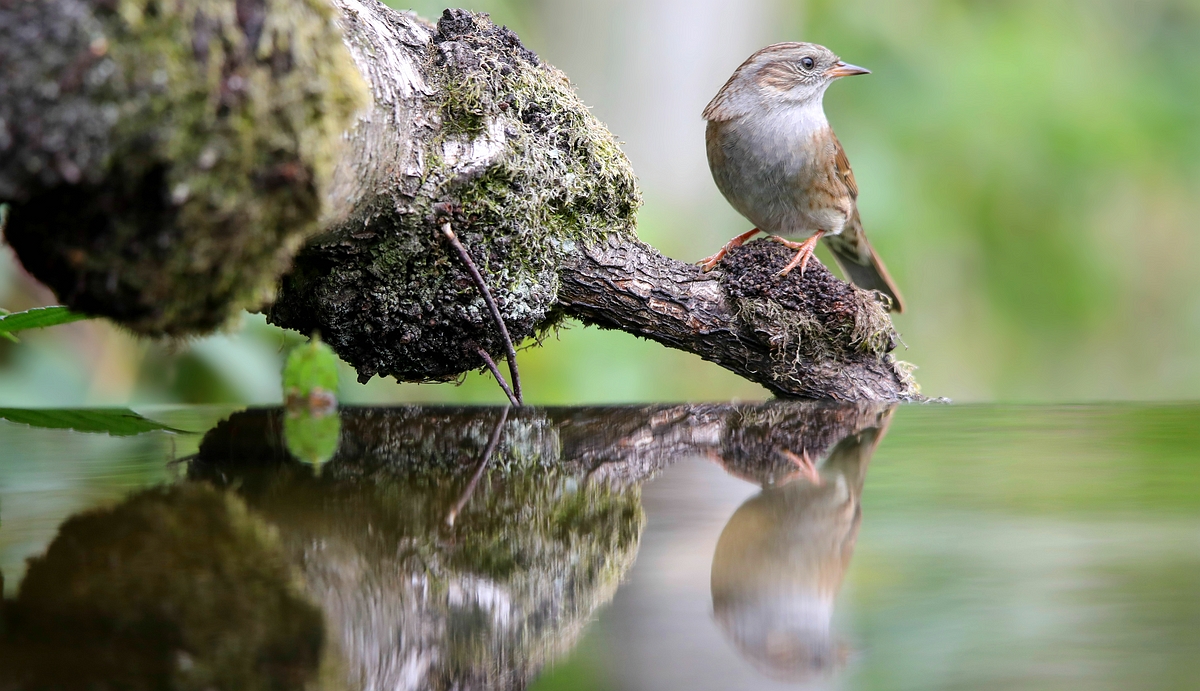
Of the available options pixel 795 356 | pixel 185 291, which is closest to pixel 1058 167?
pixel 795 356

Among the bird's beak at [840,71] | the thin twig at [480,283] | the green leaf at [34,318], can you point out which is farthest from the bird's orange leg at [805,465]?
the bird's beak at [840,71]

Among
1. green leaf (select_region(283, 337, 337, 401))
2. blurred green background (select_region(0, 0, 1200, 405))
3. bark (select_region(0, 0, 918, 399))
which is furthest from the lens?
blurred green background (select_region(0, 0, 1200, 405))

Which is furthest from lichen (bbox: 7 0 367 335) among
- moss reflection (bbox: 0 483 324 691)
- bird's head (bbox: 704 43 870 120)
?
bird's head (bbox: 704 43 870 120)

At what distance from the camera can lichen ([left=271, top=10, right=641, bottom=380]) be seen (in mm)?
2225

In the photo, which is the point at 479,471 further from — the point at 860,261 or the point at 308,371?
the point at 860,261

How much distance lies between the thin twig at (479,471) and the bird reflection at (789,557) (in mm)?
302

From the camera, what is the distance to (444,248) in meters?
2.25

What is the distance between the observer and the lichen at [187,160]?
1089 mm

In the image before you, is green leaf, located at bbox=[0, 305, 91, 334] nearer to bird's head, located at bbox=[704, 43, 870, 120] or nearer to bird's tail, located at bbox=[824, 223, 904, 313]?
bird's head, located at bbox=[704, 43, 870, 120]

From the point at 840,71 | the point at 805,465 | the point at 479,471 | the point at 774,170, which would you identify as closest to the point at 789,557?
the point at 805,465

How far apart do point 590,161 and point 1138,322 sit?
25.5ft

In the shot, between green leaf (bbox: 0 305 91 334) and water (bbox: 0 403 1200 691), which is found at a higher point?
green leaf (bbox: 0 305 91 334)

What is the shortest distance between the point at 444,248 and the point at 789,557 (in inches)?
60.7

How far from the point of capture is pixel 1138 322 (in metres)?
8.62
